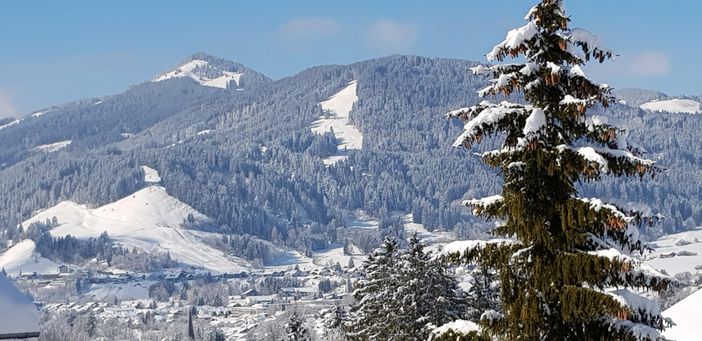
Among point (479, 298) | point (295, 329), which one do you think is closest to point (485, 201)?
point (479, 298)

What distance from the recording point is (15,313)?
61.5ft

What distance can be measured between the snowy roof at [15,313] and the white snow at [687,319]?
22298mm

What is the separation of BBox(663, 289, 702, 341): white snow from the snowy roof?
878 inches

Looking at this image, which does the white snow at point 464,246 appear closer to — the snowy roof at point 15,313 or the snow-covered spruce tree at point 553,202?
the snow-covered spruce tree at point 553,202

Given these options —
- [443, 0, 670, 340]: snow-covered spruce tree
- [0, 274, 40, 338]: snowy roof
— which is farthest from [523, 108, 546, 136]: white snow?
[0, 274, 40, 338]: snowy roof

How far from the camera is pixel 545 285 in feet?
41.7

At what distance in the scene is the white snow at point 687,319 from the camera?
34.3 metres

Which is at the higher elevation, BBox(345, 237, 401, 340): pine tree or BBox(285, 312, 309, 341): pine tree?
BBox(345, 237, 401, 340): pine tree

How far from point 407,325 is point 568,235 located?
22646 millimetres

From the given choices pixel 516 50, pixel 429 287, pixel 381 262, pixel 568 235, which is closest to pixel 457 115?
pixel 516 50

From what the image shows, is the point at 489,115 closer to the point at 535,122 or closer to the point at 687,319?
the point at 535,122

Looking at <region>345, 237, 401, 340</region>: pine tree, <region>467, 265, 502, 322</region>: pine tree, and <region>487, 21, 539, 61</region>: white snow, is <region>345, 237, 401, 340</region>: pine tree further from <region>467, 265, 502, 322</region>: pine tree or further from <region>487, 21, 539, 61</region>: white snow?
<region>487, 21, 539, 61</region>: white snow

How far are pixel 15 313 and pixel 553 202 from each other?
11.2 metres

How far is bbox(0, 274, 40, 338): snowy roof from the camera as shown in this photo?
60.5 ft
